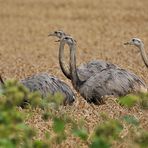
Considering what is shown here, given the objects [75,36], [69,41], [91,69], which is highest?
[69,41]

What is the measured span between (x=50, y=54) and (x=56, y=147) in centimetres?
1157

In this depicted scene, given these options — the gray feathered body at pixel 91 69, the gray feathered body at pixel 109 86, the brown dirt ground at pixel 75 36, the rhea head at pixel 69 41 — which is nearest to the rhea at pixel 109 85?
the gray feathered body at pixel 109 86

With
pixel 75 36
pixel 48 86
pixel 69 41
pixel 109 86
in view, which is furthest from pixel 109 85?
pixel 75 36

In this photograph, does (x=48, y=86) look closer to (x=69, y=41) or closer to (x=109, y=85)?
(x=109, y=85)

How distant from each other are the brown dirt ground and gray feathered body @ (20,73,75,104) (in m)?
0.17

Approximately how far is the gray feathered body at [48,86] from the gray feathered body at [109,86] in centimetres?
25

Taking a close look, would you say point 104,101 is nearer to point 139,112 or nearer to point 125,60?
point 139,112

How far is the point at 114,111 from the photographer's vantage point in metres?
7.55

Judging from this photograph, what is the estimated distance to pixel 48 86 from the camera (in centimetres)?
848

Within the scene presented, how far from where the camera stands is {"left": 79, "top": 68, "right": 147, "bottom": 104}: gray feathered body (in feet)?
28.5

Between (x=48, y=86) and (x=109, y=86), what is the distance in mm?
787

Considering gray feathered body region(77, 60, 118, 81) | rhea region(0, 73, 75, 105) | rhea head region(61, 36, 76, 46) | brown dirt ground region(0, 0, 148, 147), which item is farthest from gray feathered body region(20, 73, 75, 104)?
gray feathered body region(77, 60, 118, 81)

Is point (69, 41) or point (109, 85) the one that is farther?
point (69, 41)

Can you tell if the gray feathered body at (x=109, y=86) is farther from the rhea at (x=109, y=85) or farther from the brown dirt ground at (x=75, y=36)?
the brown dirt ground at (x=75, y=36)
